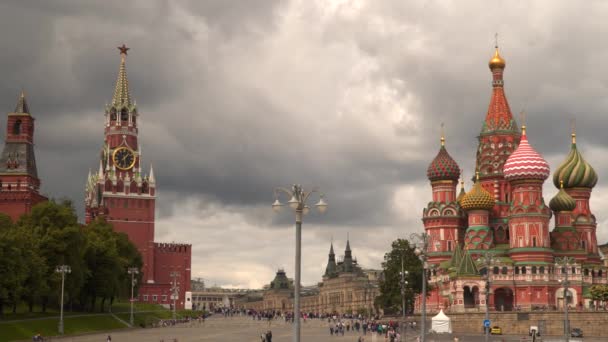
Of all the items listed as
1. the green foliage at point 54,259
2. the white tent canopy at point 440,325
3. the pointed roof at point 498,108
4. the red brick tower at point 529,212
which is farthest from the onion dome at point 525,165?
the green foliage at point 54,259

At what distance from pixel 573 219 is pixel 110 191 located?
74.6 m

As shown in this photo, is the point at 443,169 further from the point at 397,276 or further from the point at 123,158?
the point at 123,158

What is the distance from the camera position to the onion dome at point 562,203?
4245 inches

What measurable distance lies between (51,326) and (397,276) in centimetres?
3638

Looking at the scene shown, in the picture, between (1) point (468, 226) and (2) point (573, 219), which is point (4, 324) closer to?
(1) point (468, 226)

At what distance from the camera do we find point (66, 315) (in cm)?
8138

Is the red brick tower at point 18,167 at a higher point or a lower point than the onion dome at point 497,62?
lower

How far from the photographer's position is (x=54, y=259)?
75.1 m

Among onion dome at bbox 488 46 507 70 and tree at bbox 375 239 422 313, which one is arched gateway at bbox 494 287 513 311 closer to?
tree at bbox 375 239 422 313

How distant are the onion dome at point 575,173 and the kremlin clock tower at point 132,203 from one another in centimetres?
6152

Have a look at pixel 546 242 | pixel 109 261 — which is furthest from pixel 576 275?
pixel 109 261

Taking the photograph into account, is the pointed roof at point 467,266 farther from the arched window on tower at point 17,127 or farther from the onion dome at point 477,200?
the arched window on tower at point 17,127

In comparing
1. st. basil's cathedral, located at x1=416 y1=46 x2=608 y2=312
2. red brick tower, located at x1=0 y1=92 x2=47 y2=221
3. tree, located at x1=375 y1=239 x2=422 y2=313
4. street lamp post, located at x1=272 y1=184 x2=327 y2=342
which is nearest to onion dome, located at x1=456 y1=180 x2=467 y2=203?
st. basil's cathedral, located at x1=416 y1=46 x2=608 y2=312

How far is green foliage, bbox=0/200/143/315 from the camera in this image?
6425 cm
